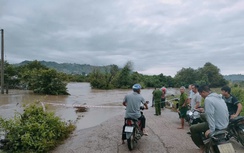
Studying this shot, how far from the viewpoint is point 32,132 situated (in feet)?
21.8

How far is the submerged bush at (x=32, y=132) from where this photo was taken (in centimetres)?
637

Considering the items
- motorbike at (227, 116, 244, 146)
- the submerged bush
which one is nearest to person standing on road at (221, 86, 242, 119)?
motorbike at (227, 116, 244, 146)

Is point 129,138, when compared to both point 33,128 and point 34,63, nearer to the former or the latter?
point 33,128

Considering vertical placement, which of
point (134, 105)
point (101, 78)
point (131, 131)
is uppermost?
point (101, 78)

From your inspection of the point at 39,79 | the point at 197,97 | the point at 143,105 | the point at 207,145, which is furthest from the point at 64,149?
the point at 39,79

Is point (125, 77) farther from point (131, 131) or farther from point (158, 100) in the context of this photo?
point (131, 131)

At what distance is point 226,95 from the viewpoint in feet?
21.5

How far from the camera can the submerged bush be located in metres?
6.37

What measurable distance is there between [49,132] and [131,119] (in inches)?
108

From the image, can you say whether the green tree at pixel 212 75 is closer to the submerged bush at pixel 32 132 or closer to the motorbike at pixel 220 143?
the submerged bush at pixel 32 132

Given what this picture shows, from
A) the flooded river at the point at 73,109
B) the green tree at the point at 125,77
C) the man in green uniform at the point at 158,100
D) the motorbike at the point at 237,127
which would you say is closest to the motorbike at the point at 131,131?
the motorbike at the point at 237,127

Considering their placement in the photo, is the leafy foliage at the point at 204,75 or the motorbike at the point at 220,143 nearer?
the motorbike at the point at 220,143

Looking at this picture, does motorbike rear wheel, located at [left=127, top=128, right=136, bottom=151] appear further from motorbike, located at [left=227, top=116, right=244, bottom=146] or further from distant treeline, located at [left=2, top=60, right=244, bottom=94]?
distant treeline, located at [left=2, top=60, right=244, bottom=94]

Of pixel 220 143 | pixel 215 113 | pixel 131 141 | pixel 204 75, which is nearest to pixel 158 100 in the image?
pixel 131 141
